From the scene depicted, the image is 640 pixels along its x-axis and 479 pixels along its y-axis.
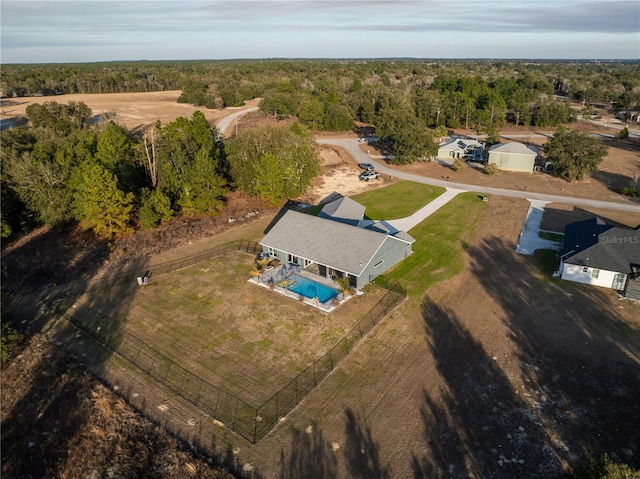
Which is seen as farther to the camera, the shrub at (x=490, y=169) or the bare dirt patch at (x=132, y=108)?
the bare dirt patch at (x=132, y=108)

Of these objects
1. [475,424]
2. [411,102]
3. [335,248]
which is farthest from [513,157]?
[475,424]

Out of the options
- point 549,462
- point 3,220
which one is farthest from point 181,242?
point 549,462

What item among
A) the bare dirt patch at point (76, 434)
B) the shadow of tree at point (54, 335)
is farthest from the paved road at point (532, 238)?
the shadow of tree at point (54, 335)

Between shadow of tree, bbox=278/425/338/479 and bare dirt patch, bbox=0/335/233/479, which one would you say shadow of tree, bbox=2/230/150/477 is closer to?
bare dirt patch, bbox=0/335/233/479

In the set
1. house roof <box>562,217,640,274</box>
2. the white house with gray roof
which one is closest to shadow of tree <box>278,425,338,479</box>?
house roof <box>562,217,640,274</box>

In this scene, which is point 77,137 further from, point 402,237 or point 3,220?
point 402,237

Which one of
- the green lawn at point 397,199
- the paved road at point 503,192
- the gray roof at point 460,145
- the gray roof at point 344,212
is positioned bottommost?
the paved road at point 503,192

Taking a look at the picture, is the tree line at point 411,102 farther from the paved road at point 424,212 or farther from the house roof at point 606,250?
the house roof at point 606,250
